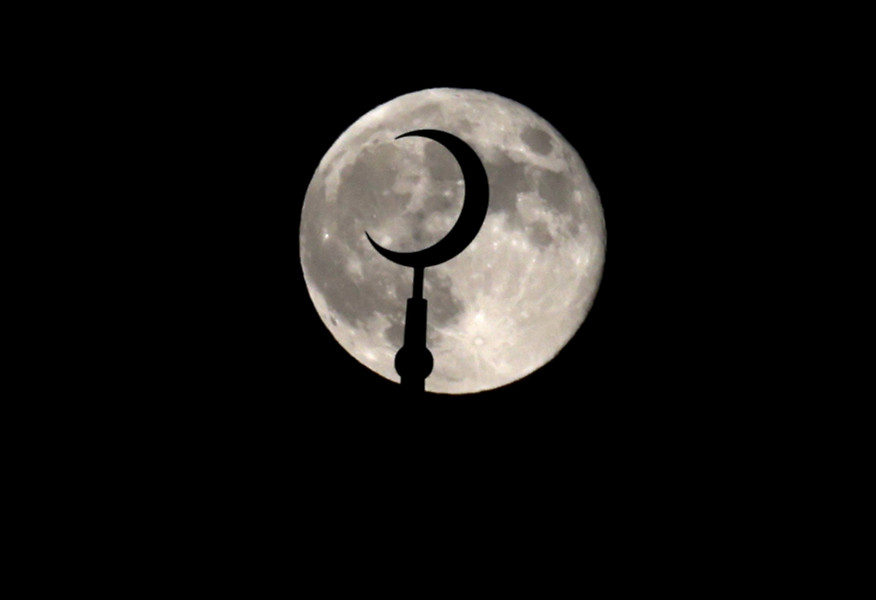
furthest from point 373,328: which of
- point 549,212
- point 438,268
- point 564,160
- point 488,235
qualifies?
point 564,160

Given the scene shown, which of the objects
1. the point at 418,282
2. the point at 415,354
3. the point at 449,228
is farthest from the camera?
the point at 449,228

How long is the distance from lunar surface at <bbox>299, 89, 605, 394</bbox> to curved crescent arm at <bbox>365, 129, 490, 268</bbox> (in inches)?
3.2

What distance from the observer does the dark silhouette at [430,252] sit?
1.92 metres

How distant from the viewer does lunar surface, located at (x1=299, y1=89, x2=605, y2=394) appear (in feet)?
7.28

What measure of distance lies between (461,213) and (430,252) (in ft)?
0.46

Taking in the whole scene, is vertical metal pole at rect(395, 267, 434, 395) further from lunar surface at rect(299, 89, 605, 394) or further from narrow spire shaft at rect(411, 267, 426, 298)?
lunar surface at rect(299, 89, 605, 394)

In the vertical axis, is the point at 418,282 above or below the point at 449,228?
below

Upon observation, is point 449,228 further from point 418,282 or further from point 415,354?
point 415,354

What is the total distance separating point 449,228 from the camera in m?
2.18

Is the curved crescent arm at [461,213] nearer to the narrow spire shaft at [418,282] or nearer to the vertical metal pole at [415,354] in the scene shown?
the narrow spire shaft at [418,282]

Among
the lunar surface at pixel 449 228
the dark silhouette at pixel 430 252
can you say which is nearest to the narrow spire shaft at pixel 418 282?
the dark silhouette at pixel 430 252

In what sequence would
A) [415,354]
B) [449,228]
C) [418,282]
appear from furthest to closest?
[449,228] → [418,282] → [415,354]

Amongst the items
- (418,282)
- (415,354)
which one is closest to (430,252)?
(418,282)

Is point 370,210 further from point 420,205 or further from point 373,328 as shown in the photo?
point 373,328
